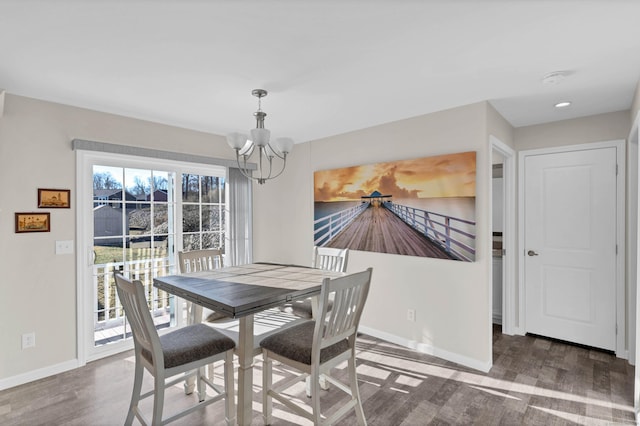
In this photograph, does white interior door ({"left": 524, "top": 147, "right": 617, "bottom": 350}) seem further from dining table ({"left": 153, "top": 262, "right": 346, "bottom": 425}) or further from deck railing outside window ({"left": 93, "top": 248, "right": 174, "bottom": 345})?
deck railing outside window ({"left": 93, "top": 248, "right": 174, "bottom": 345})

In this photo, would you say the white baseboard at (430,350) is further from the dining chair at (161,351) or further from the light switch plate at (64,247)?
the light switch plate at (64,247)

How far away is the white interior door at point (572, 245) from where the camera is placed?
3145 millimetres

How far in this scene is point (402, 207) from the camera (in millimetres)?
3354

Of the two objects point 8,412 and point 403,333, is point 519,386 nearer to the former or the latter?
point 403,333

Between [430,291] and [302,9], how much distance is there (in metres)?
2.66

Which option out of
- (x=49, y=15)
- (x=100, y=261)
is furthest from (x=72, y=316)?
(x=49, y=15)

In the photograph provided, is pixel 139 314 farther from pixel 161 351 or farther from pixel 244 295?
pixel 244 295

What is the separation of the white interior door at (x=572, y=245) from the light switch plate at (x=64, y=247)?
463cm

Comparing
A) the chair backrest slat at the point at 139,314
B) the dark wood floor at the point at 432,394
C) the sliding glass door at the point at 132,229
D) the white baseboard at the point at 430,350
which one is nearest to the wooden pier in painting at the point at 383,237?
the white baseboard at the point at 430,350

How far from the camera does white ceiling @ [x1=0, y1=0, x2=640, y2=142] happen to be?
1609mm

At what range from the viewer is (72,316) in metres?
2.93

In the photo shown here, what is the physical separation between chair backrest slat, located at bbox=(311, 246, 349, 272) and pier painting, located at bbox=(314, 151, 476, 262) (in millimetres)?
677

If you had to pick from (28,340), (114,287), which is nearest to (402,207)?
(114,287)

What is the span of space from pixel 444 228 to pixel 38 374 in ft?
12.4
